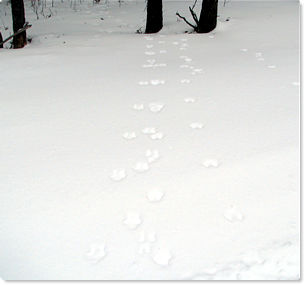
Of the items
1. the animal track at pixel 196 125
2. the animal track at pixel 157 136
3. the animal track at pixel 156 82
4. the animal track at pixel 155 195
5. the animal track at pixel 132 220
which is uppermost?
the animal track at pixel 156 82

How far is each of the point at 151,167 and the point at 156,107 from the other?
2.97 feet

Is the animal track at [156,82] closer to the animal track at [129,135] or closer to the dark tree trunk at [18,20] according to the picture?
the animal track at [129,135]

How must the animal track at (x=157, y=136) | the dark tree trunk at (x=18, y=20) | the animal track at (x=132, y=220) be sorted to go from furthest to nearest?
the dark tree trunk at (x=18, y=20)
the animal track at (x=157, y=136)
the animal track at (x=132, y=220)

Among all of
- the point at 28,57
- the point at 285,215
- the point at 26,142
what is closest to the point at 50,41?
the point at 28,57

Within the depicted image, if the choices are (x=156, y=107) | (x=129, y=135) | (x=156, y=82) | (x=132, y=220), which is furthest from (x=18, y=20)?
(x=132, y=220)

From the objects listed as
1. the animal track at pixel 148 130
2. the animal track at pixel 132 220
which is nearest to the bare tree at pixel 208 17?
the animal track at pixel 148 130

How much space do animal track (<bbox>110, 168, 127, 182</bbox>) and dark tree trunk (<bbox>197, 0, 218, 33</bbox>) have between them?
14.1 ft

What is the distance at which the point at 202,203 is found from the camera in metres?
1.68

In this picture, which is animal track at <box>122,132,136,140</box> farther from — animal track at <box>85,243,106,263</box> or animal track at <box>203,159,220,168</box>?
animal track at <box>85,243,106,263</box>

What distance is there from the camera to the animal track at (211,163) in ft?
6.48

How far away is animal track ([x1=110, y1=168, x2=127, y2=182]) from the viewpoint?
1909mm

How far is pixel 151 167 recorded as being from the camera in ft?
6.57

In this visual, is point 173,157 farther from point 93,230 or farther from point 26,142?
point 26,142

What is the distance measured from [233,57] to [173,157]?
249 cm
